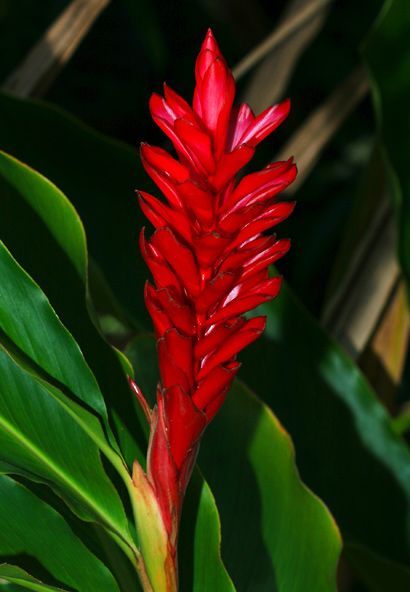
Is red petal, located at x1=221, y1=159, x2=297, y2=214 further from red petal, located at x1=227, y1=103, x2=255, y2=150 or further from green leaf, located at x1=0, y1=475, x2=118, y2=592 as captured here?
green leaf, located at x1=0, y1=475, x2=118, y2=592

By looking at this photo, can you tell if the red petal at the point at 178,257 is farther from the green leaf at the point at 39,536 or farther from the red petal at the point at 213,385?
the green leaf at the point at 39,536

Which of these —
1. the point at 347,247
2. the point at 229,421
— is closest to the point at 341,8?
the point at 347,247

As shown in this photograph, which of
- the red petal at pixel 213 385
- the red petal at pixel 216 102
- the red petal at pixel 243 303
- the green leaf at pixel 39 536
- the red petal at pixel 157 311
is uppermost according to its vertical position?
the red petal at pixel 216 102

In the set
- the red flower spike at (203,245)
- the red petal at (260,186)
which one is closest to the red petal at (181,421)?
the red flower spike at (203,245)

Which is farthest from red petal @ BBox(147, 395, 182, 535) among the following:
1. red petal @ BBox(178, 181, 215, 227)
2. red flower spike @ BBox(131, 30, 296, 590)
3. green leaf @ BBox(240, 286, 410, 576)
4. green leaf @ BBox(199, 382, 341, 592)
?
green leaf @ BBox(240, 286, 410, 576)

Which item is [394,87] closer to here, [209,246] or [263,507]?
[263,507]
